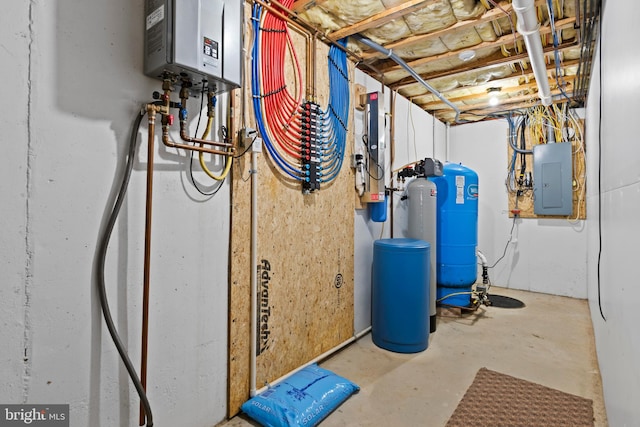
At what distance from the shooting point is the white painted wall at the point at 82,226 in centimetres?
109

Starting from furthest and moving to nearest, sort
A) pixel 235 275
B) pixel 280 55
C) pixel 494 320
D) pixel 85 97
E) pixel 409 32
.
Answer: pixel 494 320
pixel 409 32
pixel 280 55
pixel 235 275
pixel 85 97

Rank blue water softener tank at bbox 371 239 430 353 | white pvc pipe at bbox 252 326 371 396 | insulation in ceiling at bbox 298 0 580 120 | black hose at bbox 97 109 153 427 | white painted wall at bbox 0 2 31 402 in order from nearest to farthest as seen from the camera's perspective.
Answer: white painted wall at bbox 0 2 31 402
black hose at bbox 97 109 153 427
white pvc pipe at bbox 252 326 371 396
insulation in ceiling at bbox 298 0 580 120
blue water softener tank at bbox 371 239 430 353

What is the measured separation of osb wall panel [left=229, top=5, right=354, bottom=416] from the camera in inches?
71.0

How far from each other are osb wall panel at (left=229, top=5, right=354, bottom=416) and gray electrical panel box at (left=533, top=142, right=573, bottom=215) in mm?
2977

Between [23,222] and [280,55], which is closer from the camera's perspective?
[23,222]

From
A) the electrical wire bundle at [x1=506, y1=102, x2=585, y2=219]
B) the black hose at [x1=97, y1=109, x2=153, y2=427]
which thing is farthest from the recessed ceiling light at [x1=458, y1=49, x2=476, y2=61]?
the black hose at [x1=97, y1=109, x2=153, y2=427]

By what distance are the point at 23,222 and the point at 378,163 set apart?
2.30 m

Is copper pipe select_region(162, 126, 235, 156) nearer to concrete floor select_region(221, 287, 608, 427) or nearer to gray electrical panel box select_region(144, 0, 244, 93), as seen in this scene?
gray electrical panel box select_region(144, 0, 244, 93)

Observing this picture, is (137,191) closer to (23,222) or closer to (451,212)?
(23,222)

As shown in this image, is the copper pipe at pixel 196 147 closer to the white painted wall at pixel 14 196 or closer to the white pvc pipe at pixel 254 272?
the white pvc pipe at pixel 254 272

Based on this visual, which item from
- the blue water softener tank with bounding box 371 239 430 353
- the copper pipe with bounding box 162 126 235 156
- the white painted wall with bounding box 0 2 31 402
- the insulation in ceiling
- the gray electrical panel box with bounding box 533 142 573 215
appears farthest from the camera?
the gray electrical panel box with bounding box 533 142 573 215

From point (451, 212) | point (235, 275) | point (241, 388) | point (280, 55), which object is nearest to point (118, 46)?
point (280, 55)

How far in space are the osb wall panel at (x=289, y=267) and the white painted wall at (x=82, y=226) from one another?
27cm

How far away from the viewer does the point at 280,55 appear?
2.03 m
